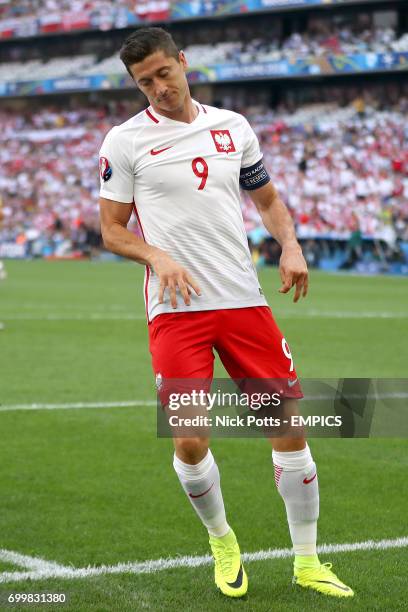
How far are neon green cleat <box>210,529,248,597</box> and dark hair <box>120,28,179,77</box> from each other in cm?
195

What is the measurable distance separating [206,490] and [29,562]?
0.93 m

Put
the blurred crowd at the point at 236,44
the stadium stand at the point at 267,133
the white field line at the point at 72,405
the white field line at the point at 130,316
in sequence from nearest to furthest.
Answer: the white field line at the point at 72,405 < the white field line at the point at 130,316 < the stadium stand at the point at 267,133 < the blurred crowd at the point at 236,44

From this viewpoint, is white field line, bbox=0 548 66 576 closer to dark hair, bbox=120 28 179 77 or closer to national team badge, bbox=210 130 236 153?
national team badge, bbox=210 130 236 153

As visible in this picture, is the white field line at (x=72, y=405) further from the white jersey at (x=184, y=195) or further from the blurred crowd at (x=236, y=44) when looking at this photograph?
the blurred crowd at (x=236, y=44)

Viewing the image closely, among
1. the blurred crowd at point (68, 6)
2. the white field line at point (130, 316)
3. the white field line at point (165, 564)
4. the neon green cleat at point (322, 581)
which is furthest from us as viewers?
the blurred crowd at point (68, 6)

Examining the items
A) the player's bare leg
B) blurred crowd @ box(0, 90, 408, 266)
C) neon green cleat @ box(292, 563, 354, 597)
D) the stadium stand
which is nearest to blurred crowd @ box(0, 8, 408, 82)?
the stadium stand

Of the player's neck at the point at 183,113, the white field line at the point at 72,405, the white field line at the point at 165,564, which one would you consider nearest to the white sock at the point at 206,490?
the white field line at the point at 165,564

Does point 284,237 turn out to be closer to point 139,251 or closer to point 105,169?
point 139,251

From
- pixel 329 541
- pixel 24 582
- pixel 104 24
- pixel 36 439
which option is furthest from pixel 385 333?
pixel 104 24

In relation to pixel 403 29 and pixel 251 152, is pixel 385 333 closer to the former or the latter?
pixel 251 152

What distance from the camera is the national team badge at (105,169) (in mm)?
4438

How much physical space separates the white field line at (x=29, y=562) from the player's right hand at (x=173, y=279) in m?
1.31

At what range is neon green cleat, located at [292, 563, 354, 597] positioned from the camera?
14.2 feet

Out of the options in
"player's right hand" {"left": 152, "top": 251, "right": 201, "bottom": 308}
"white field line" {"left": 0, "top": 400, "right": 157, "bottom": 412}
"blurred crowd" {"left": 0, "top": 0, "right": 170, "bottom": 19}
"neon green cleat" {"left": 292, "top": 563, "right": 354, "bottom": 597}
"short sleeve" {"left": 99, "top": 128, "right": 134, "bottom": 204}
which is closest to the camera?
"player's right hand" {"left": 152, "top": 251, "right": 201, "bottom": 308}
